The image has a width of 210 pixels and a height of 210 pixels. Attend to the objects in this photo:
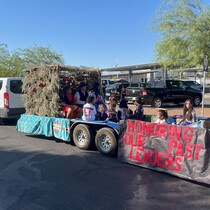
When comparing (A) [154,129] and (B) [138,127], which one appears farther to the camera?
(B) [138,127]

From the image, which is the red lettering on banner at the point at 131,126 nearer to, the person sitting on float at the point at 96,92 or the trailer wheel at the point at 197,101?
the person sitting on float at the point at 96,92

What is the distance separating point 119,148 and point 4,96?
5.92 meters

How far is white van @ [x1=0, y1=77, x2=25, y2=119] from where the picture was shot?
10.2m

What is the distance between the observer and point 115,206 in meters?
3.95

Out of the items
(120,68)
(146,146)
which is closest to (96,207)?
(146,146)

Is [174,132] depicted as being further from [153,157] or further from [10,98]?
[10,98]

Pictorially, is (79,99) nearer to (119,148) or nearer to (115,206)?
(119,148)

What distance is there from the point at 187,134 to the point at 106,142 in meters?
2.25

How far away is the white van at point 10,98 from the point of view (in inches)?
403

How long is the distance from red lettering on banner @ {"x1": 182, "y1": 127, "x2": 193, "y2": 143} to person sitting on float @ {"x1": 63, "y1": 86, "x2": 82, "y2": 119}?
12.7ft

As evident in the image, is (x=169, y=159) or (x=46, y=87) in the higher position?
(x=46, y=87)

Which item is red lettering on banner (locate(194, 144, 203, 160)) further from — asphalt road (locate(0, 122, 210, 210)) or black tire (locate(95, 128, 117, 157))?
black tire (locate(95, 128, 117, 157))

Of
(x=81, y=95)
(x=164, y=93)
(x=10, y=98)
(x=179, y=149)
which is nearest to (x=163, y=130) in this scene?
(x=179, y=149)

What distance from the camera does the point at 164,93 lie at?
17156mm
